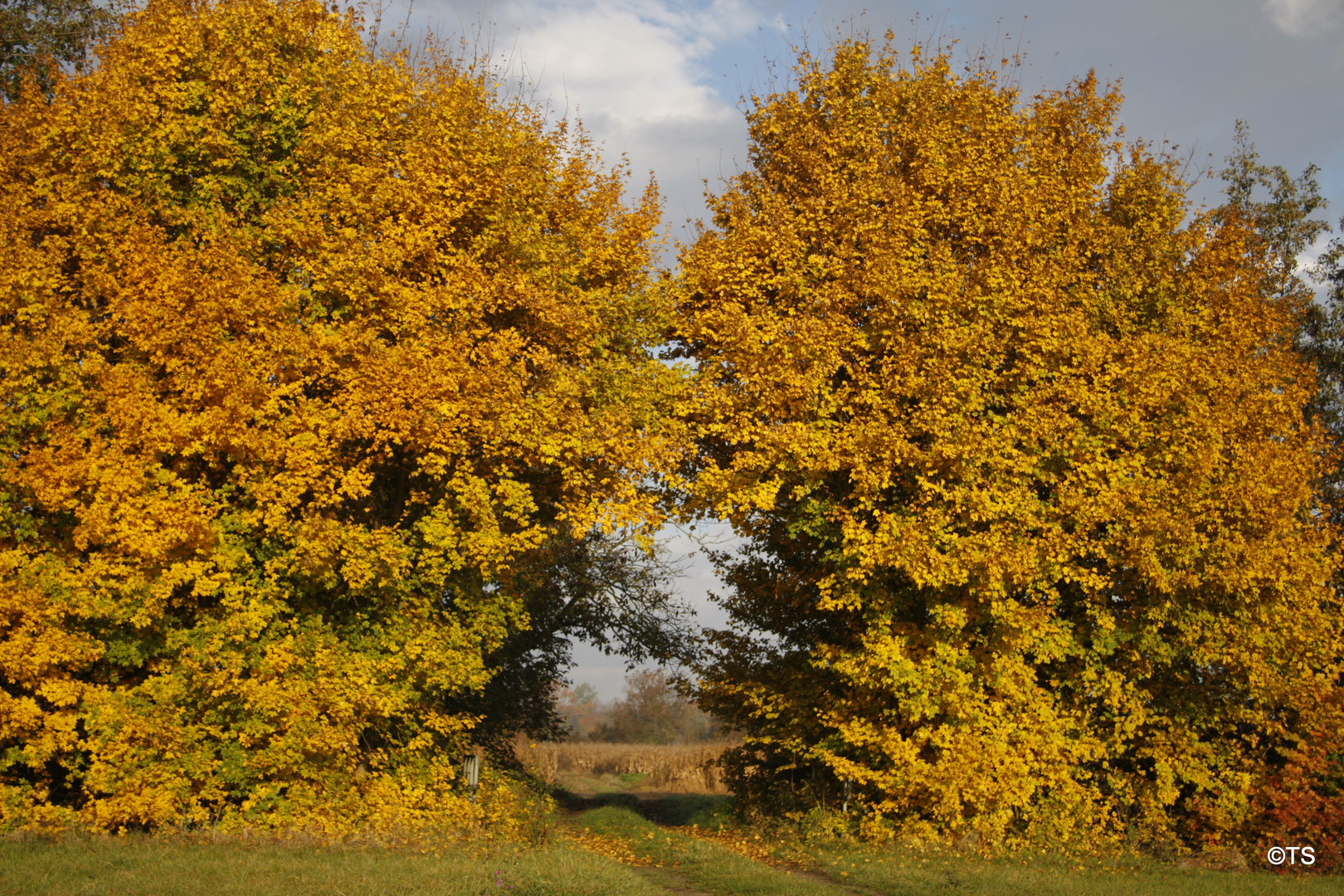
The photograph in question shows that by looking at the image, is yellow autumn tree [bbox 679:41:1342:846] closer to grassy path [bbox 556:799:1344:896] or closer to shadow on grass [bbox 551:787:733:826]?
grassy path [bbox 556:799:1344:896]

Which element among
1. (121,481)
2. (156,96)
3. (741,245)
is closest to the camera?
(121,481)

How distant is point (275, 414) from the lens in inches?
541

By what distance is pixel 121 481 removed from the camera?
1226cm

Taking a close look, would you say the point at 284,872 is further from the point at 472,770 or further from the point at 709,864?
the point at 472,770

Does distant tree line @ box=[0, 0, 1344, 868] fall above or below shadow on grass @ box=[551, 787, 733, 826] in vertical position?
above

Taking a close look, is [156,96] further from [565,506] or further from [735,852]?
[735,852]

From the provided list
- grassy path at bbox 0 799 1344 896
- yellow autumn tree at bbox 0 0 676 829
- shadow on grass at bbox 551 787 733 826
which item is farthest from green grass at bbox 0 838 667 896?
shadow on grass at bbox 551 787 733 826

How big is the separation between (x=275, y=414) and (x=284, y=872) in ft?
22.0

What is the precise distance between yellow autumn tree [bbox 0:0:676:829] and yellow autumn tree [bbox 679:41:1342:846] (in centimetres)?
316

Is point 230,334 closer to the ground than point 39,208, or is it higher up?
closer to the ground

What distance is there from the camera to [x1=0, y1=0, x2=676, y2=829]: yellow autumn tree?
493 inches

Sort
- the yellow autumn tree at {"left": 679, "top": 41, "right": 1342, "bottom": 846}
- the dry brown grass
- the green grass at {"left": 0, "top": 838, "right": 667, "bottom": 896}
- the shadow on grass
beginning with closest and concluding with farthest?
the green grass at {"left": 0, "top": 838, "right": 667, "bottom": 896} < the yellow autumn tree at {"left": 679, "top": 41, "right": 1342, "bottom": 846} < the shadow on grass < the dry brown grass

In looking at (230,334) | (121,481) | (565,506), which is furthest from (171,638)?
(565,506)

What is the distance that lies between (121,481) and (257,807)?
5.07 metres
